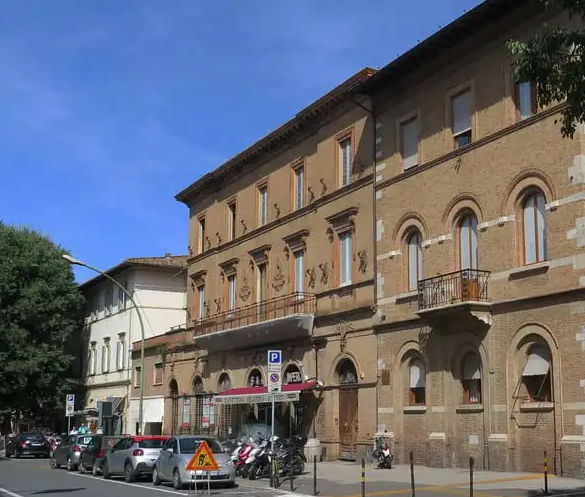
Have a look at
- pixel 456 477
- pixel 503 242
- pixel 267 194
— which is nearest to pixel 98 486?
pixel 456 477

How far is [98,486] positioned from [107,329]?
32.9 metres

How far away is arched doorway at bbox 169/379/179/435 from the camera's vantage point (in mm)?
43344

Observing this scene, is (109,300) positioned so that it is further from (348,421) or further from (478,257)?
(478,257)

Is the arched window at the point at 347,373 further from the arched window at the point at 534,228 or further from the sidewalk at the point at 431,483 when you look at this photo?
the arched window at the point at 534,228

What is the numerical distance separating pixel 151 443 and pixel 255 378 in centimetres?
1107

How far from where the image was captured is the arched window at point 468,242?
25094 mm

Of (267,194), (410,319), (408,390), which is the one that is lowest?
(408,390)

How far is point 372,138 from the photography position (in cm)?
2998

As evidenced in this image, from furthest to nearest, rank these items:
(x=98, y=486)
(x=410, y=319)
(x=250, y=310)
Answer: (x=250, y=310)
(x=410, y=319)
(x=98, y=486)

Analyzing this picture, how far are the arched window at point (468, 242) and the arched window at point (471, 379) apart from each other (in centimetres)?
271

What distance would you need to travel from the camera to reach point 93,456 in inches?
1145

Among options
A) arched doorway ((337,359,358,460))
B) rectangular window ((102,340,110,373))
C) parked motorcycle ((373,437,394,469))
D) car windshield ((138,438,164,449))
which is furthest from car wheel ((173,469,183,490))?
rectangular window ((102,340,110,373))

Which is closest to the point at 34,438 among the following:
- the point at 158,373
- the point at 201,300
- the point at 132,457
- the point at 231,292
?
the point at 158,373

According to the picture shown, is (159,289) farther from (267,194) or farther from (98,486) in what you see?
(98,486)
